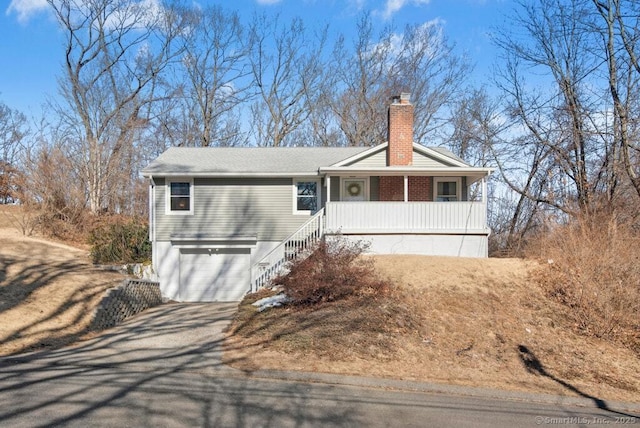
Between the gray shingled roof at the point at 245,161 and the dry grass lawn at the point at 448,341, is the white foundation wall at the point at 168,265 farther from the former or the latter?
the dry grass lawn at the point at 448,341

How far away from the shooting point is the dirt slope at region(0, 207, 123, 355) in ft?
31.4

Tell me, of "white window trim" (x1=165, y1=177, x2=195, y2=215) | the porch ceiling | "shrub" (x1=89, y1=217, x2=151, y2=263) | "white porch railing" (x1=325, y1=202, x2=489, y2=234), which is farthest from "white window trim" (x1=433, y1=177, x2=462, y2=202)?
"shrub" (x1=89, y1=217, x2=151, y2=263)

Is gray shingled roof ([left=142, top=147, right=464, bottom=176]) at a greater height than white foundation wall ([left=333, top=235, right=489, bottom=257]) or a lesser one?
greater

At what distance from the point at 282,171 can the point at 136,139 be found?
18.6 meters

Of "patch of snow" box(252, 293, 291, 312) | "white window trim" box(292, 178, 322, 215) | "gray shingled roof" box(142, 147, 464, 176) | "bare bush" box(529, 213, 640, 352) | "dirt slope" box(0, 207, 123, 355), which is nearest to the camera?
"dirt slope" box(0, 207, 123, 355)

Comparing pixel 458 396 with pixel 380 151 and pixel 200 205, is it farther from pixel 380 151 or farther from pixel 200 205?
pixel 200 205

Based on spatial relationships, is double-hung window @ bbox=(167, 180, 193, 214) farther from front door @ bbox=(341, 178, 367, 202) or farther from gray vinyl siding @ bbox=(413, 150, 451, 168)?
gray vinyl siding @ bbox=(413, 150, 451, 168)

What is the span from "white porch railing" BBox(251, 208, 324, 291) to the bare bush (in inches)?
277

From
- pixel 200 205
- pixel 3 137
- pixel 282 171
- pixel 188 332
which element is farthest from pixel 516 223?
pixel 3 137

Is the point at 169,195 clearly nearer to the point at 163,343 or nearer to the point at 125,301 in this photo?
the point at 125,301

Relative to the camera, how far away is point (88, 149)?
94.2 ft

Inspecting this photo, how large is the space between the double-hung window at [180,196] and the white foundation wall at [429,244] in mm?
6228

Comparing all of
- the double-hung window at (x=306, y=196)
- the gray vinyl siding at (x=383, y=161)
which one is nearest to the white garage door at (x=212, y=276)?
the double-hung window at (x=306, y=196)

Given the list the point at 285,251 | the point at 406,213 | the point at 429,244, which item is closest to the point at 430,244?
the point at 429,244
